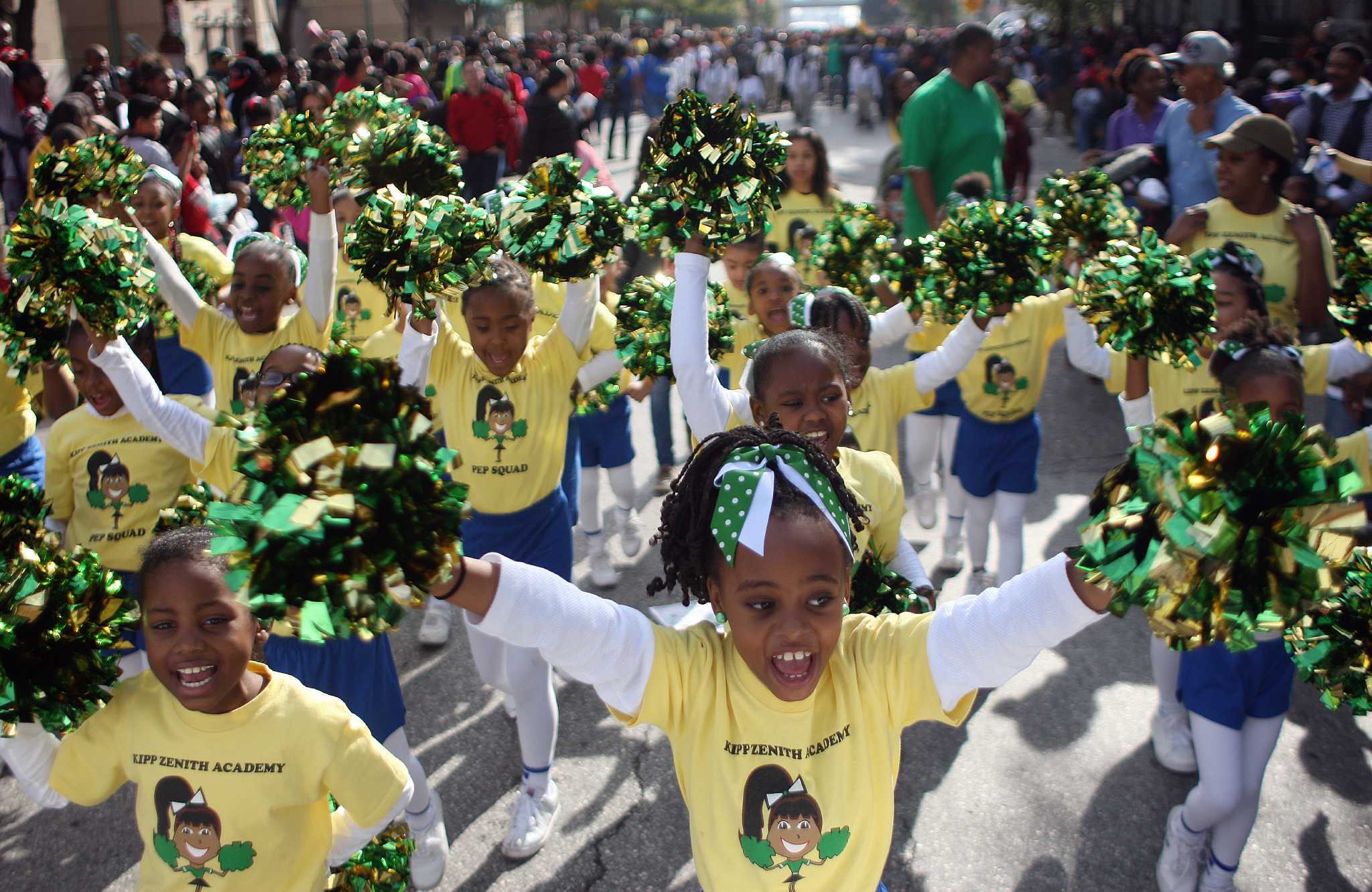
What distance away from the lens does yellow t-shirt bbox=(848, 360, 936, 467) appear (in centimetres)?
440

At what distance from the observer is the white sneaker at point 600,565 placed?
5.87 metres

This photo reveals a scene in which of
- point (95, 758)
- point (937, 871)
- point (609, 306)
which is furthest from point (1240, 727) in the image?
point (609, 306)

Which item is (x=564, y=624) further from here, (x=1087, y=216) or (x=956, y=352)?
(x=1087, y=216)

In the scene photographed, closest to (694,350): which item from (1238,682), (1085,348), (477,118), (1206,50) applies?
(1238,682)

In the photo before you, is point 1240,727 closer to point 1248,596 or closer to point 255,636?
point 1248,596

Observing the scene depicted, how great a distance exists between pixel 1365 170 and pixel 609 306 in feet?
12.5

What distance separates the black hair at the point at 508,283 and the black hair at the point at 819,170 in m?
2.98

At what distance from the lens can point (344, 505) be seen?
175 cm

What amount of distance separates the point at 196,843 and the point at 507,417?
1.87 metres

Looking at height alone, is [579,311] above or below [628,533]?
above

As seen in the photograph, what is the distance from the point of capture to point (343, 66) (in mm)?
13539

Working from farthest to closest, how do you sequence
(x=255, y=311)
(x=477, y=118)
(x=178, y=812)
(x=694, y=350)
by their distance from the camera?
(x=477, y=118)
(x=255, y=311)
(x=694, y=350)
(x=178, y=812)

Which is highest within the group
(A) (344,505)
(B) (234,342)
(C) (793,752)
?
(A) (344,505)

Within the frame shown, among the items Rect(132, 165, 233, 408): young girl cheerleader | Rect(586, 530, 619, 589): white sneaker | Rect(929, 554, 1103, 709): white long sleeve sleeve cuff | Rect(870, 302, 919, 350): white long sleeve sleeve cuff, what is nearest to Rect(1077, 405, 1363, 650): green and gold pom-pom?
Rect(929, 554, 1103, 709): white long sleeve sleeve cuff
